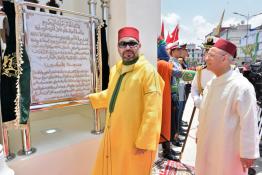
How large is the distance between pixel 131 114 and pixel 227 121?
0.72m

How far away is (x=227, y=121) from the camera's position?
5.06 feet

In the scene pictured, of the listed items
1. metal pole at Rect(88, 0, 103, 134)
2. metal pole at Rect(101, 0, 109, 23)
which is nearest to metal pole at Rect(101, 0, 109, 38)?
metal pole at Rect(101, 0, 109, 23)

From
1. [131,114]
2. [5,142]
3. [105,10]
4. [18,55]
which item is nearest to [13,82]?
[18,55]

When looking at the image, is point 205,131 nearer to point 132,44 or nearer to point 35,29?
point 132,44

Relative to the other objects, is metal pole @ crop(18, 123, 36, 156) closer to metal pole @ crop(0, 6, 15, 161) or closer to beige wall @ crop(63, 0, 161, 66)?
metal pole @ crop(0, 6, 15, 161)

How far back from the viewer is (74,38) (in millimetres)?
2025

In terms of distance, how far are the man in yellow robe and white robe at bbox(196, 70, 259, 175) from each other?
0.46m

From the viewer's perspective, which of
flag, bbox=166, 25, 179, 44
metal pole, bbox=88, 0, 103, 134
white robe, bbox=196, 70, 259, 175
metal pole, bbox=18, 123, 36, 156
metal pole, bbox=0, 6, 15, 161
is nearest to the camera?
white robe, bbox=196, 70, 259, 175

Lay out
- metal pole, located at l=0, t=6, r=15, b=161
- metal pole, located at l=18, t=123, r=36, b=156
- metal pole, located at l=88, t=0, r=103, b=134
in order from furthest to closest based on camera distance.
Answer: metal pole, located at l=88, t=0, r=103, b=134 → metal pole, located at l=18, t=123, r=36, b=156 → metal pole, located at l=0, t=6, r=15, b=161

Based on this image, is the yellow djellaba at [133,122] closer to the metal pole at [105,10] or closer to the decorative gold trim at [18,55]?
the decorative gold trim at [18,55]

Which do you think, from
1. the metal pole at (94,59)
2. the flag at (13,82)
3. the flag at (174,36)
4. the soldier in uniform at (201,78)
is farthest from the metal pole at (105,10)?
the flag at (174,36)

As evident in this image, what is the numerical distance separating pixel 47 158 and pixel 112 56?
1256 millimetres

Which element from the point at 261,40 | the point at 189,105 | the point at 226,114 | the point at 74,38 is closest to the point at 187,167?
the point at 226,114

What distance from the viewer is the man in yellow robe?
150 centimetres
